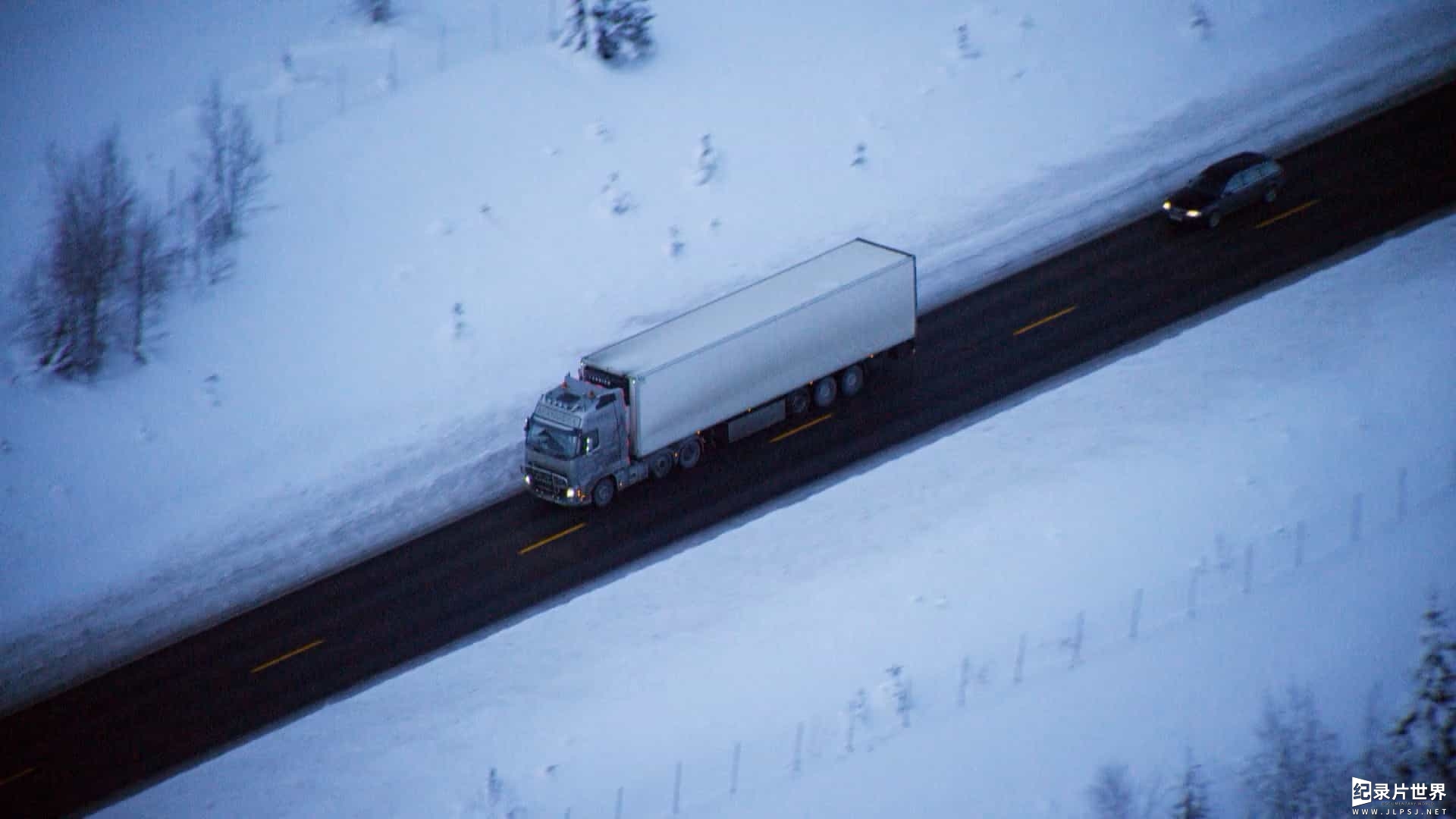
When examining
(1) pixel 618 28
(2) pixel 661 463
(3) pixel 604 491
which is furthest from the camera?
(1) pixel 618 28

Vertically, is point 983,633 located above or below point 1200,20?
below

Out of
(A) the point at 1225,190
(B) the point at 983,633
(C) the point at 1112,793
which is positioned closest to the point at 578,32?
(A) the point at 1225,190

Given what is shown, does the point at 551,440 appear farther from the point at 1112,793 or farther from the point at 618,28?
the point at 618,28

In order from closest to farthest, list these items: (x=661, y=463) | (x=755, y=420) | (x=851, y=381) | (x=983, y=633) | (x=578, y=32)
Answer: (x=983, y=633), (x=661, y=463), (x=755, y=420), (x=851, y=381), (x=578, y=32)

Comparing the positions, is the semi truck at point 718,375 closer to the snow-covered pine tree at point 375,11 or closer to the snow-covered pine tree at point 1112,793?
the snow-covered pine tree at point 1112,793

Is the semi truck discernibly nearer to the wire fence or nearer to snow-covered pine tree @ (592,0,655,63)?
the wire fence

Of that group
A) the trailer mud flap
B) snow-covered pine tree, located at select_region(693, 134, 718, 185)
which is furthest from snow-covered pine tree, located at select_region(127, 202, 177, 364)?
the trailer mud flap

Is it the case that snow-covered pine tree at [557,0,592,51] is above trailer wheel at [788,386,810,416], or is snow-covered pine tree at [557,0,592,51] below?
above
